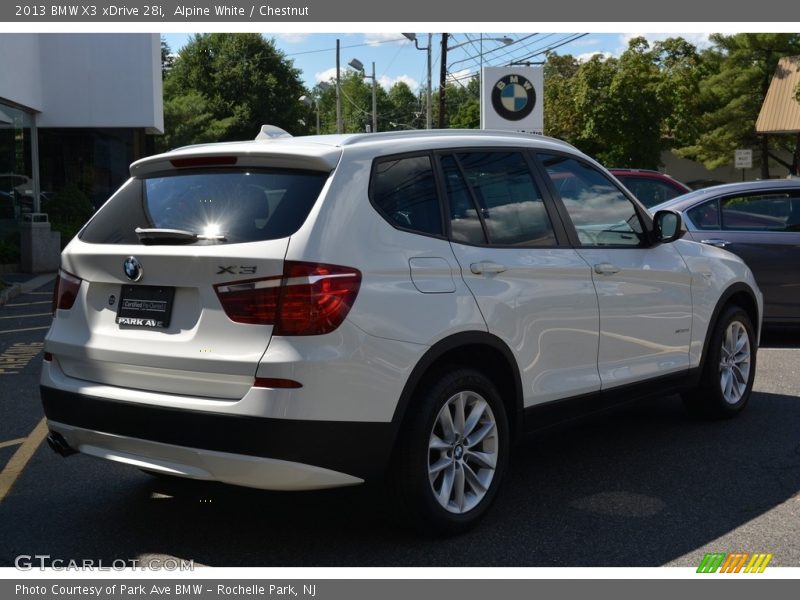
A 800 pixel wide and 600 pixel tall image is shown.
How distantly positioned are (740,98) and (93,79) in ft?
119

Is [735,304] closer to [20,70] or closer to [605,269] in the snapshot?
[605,269]

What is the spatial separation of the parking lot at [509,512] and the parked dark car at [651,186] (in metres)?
7.42

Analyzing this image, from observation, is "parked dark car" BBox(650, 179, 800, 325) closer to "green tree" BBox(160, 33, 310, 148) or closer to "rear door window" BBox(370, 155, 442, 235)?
"rear door window" BBox(370, 155, 442, 235)

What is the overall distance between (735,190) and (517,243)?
5700 mm

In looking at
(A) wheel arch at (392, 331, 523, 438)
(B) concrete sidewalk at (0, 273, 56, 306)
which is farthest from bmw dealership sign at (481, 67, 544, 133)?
(A) wheel arch at (392, 331, 523, 438)

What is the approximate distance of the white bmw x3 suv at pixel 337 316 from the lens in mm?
3906

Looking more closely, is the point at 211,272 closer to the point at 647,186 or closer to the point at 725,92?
the point at 647,186

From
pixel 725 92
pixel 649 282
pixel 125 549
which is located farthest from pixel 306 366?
pixel 725 92

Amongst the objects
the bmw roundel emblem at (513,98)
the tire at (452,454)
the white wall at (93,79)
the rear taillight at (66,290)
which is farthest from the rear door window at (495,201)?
the white wall at (93,79)

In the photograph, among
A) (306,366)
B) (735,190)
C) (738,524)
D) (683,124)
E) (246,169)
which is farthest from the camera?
(683,124)

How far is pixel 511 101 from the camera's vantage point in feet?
62.3

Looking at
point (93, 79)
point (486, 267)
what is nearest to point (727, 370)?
point (486, 267)

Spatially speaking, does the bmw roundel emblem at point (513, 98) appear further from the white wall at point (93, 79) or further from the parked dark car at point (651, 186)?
the white wall at point (93, 79)

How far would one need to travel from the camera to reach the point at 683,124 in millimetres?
49219
